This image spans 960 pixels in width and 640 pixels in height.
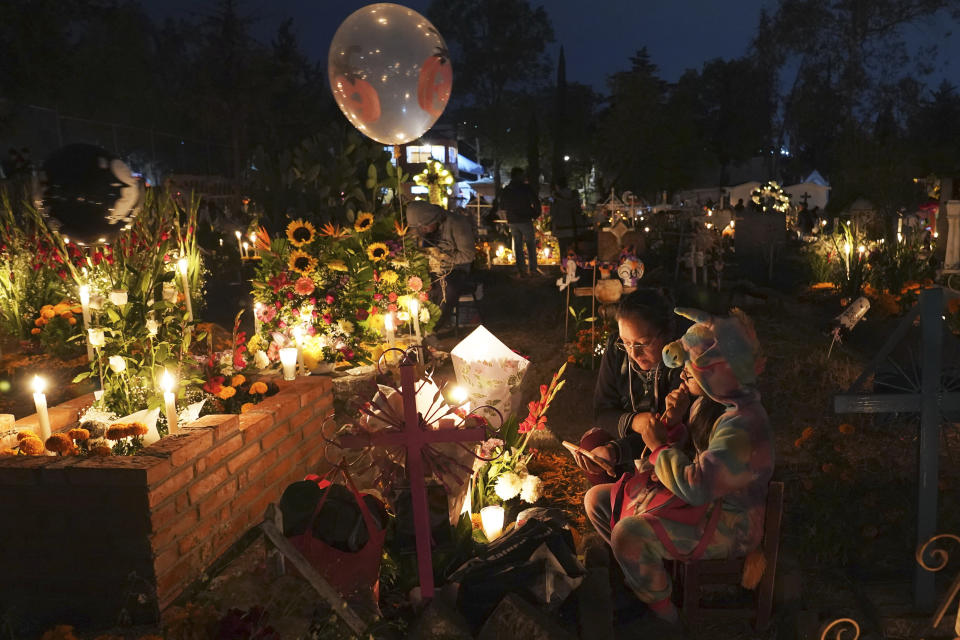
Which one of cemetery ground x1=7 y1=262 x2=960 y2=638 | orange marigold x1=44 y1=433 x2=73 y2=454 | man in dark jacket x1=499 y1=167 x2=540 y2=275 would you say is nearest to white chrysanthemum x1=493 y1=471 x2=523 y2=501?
cemetery ground x1=7 y1=262 x2=960 y2=638

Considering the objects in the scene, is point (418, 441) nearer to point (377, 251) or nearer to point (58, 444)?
point (58, 444)

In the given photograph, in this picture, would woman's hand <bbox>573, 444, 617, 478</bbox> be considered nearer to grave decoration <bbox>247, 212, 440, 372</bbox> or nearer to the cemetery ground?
the cemetery ground

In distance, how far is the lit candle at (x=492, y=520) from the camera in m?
3.72

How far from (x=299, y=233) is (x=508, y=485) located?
322 centimetres

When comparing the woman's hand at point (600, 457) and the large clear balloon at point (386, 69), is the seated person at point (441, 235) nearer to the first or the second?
the large clear balloon at point (386, 69)

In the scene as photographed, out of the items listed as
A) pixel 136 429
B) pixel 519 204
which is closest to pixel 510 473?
pixel 136 429

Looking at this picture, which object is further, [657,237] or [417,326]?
[657,237]

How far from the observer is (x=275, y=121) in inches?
1222

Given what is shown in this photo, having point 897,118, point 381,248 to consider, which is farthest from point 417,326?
point 897,118

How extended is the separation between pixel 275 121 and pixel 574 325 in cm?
2583

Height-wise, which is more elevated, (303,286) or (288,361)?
(303,286)

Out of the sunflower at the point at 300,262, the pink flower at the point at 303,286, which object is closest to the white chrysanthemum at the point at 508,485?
the pink flower at the point at 303,286

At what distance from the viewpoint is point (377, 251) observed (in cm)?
637

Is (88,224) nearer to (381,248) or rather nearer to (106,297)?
(106,297)
